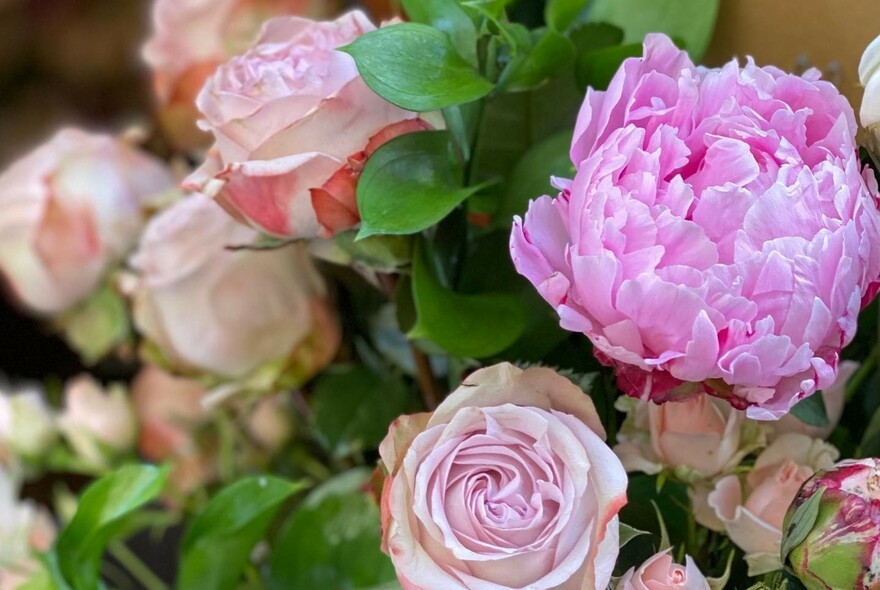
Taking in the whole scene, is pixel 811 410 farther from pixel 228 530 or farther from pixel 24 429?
pixel 24 429

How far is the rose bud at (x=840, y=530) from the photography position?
0.26 meters

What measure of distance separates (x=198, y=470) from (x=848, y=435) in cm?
37

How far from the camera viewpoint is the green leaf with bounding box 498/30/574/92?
36cm

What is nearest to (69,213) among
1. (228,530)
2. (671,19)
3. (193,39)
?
(193,39)

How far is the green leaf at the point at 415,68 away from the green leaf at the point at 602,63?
0.07 m

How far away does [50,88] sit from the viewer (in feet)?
2.96

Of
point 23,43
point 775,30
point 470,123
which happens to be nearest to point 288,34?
point 470,123

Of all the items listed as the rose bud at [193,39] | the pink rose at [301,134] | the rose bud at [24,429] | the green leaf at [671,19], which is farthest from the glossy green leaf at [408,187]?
the rose bud at [24,429]

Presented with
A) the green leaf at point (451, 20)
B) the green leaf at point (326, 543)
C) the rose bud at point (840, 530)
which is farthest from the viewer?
the green leaf at point (326, 543)

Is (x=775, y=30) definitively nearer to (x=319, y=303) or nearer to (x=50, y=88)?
(x=319, y=303)

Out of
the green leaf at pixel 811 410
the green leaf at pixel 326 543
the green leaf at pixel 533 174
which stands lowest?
the green leaf at pixel 326 543

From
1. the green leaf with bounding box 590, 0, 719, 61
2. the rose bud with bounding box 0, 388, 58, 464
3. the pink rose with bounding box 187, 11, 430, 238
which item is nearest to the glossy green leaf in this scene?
the pink rose with bounding box 187, 11, 430, 238

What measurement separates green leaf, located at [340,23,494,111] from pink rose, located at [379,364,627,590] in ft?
0.30

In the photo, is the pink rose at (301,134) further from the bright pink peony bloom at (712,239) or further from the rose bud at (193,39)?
the rose bud at (193,39)
